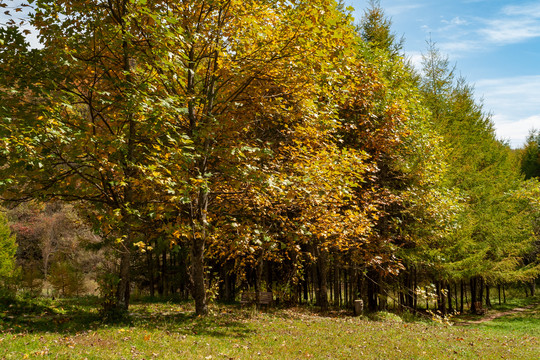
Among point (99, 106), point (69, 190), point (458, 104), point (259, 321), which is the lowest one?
point (259, 321)

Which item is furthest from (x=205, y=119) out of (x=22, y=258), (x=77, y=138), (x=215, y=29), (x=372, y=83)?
(x=22, y=258)

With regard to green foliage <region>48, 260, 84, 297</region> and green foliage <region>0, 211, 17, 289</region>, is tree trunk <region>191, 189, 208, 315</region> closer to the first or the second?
green foliage <region>48, 260, 84, 297</region>

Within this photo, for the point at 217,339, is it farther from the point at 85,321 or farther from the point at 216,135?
the point at 216,135

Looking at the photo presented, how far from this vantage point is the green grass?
6633 millimetres

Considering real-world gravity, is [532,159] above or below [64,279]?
above

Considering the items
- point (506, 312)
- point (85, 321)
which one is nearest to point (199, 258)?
point (85, 321)

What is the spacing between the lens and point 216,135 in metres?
10.2

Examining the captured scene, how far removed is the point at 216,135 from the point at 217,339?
501 cm

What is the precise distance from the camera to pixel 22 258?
32.7 m

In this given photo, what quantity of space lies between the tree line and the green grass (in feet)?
3.91

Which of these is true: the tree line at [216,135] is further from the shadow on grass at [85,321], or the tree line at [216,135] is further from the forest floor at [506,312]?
the forest floor at [506,312]

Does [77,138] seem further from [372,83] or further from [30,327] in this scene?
[372,83]

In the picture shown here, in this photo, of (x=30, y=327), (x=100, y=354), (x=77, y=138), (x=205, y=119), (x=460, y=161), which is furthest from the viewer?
(x=460, y=161)

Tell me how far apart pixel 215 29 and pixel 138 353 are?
6688 millimetres
